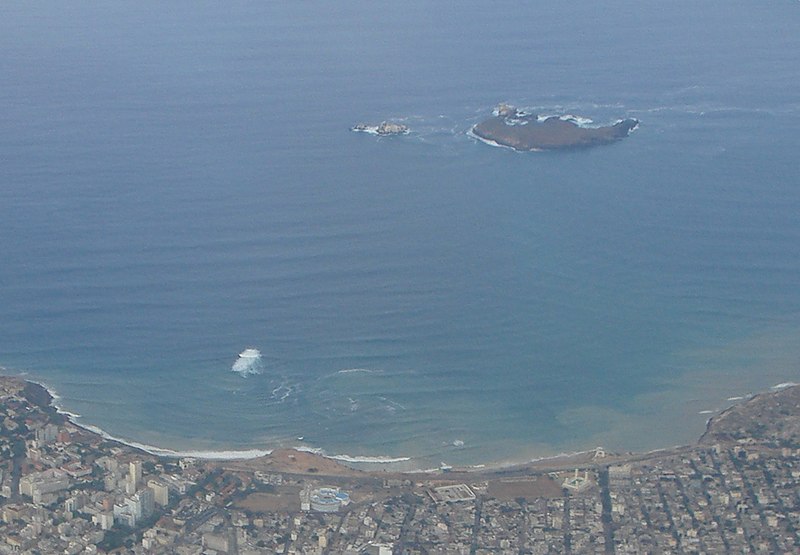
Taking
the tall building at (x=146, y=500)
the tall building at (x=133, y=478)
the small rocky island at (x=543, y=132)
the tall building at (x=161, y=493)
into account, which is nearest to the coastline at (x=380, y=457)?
the tall building at (x=133, y=478)

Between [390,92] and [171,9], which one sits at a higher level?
[171,9]

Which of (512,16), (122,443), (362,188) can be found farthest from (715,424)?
(512,16)

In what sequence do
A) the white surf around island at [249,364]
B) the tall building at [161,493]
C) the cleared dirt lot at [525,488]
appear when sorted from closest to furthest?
the tall building at [161,493] < the cleared dirt lot at [525,488] < the white surf around island at [249,364]

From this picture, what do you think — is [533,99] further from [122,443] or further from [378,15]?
[122,443]

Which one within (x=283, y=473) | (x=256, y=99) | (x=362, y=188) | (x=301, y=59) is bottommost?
(x=283, y=473)

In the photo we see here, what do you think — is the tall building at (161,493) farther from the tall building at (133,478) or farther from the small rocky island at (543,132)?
the small rocky island at (543,132)

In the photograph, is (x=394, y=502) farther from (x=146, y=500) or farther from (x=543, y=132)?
(x=543, y=132)
